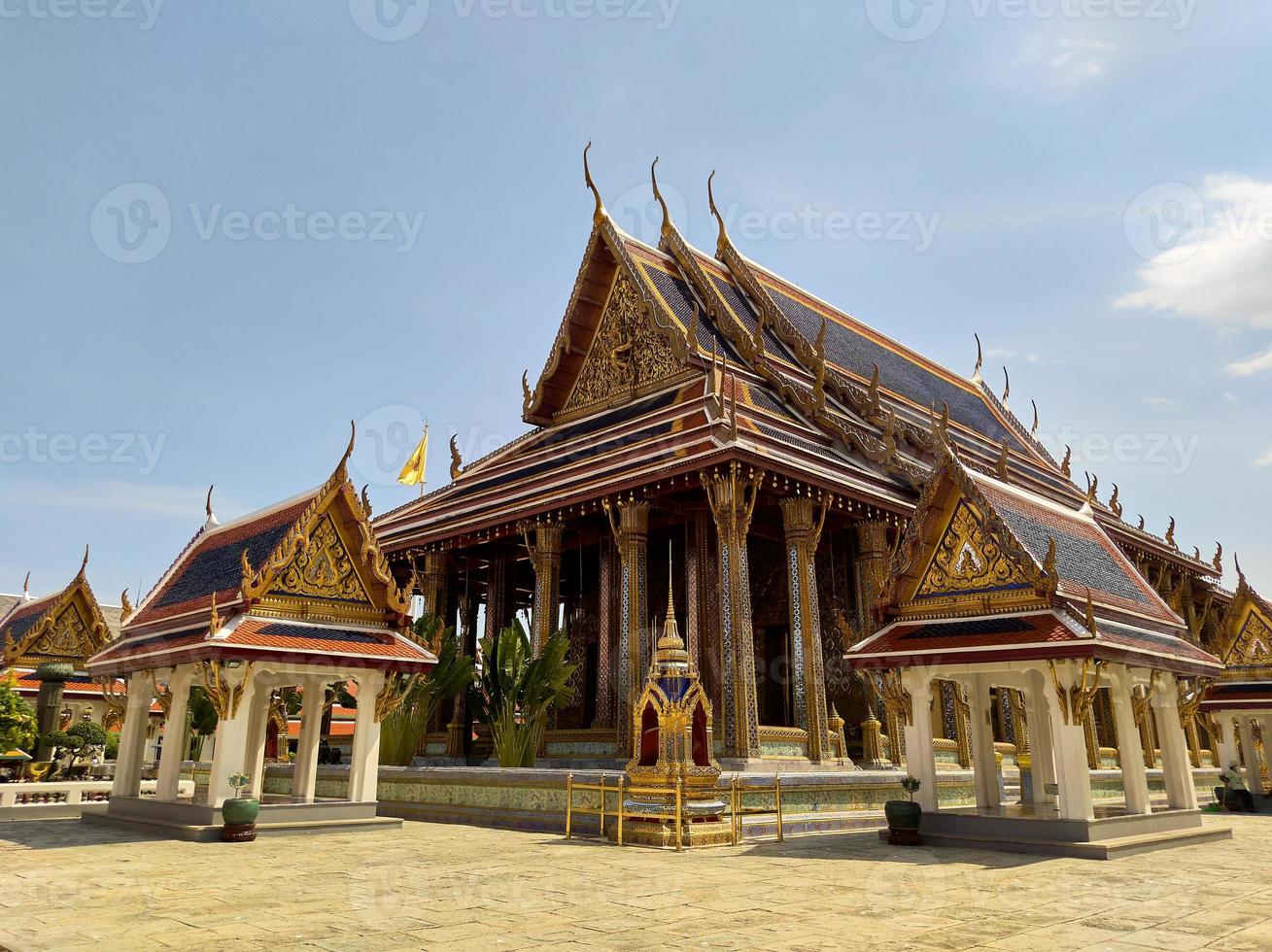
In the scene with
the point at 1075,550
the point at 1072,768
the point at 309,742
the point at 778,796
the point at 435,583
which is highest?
the point at 435,583

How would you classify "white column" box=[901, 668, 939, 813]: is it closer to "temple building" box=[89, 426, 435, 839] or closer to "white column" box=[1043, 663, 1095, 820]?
"white column" box=[1043, 663, 1095, 820]

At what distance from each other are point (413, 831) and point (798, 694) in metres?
5.57

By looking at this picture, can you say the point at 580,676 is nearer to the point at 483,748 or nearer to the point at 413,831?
the point at 483,748

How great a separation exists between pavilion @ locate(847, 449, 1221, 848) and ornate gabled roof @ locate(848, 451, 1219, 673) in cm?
1

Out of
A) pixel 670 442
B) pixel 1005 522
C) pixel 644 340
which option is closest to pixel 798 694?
pixel 670 442

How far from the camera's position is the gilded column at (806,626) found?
1311cm

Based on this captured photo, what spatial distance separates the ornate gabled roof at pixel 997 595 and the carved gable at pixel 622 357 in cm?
796

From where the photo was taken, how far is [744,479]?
531 inches

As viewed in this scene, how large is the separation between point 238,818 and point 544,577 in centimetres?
744

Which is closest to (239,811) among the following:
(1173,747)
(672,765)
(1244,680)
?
(672,765)

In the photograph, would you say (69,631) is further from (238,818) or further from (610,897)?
(610,897)

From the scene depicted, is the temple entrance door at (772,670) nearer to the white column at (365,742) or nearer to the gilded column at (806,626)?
the gilded column at (806,626)

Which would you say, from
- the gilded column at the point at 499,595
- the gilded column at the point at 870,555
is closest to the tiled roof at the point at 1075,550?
the gilded column at the point at 870,555

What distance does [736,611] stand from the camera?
12930 millimetres
